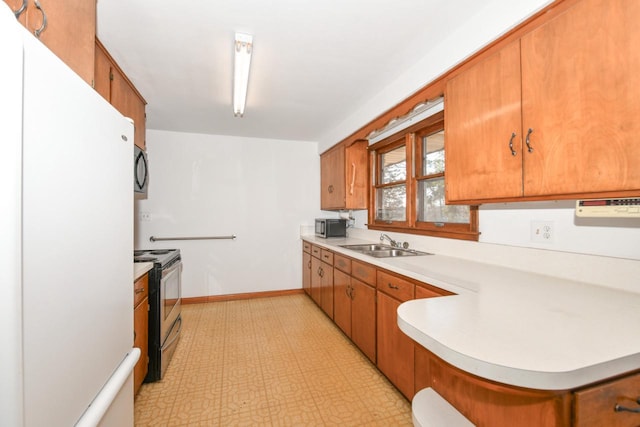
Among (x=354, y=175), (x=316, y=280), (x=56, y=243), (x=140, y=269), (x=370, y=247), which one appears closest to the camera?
(x=56, y=243)

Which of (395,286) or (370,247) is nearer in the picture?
(395,286)

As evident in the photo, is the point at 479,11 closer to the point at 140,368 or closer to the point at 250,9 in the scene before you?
the point at 250,9

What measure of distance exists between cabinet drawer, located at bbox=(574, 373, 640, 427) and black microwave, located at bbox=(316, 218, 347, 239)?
3165 mm

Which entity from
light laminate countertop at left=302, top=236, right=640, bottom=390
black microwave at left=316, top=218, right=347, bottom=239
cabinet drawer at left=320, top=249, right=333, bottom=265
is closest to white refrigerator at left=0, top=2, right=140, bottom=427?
light laminate countertop at left=302, top=236, right=640, bottom=390

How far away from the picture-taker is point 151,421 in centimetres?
170

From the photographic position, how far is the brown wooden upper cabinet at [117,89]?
5.98 ft

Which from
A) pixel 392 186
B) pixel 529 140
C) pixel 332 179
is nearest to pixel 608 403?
pixel 529 140

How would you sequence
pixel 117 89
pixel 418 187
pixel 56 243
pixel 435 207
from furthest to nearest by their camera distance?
pixel 418 187
pixel 435 207
pixel 117 89
pixel 56 243

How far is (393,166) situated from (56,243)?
2.99 metres

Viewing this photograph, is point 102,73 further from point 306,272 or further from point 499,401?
point 306,272

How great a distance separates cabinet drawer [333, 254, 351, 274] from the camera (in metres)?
2.62

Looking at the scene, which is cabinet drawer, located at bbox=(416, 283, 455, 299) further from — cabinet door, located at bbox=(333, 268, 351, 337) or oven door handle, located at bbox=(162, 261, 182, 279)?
oven door handle, located at bbox=(162, 261, 182, 279)

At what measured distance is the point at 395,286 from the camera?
1.87 m

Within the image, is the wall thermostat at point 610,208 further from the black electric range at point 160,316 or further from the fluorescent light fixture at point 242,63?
the black electric range at point 160,316
